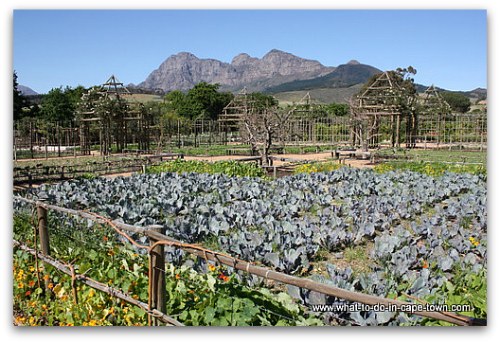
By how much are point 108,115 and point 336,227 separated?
1791 centimetres

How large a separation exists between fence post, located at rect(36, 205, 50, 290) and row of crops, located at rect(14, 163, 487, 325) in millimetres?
887

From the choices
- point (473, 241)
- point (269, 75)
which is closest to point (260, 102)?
point (269, 75)

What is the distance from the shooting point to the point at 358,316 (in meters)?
2.87

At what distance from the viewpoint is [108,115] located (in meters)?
21.0

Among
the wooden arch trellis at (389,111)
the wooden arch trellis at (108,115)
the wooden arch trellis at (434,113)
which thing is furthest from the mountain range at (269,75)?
the wooden arch trellis at (434,113)

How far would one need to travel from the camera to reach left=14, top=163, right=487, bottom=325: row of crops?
3.38 meters

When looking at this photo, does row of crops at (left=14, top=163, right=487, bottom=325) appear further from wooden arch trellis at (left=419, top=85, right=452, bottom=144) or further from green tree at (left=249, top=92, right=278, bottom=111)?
wooden arch trellis at (left=419, top=85, right=452, bottom=144)

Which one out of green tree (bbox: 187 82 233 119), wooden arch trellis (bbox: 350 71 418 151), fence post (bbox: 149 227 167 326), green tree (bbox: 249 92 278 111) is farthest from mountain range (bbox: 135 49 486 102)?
green tree (bbox: 187 82 233 119)

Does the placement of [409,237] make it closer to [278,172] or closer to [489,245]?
[489,245]

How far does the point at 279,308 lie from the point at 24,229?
10.5ft

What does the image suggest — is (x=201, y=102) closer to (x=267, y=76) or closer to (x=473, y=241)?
(x=267, y=76)

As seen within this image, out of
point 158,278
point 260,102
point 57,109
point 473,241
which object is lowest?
point 473,241

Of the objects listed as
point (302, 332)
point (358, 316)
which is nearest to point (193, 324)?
point (302, 332)

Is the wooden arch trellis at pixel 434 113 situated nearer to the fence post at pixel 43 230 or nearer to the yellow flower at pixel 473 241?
the yellow flower at pixel 473 241
